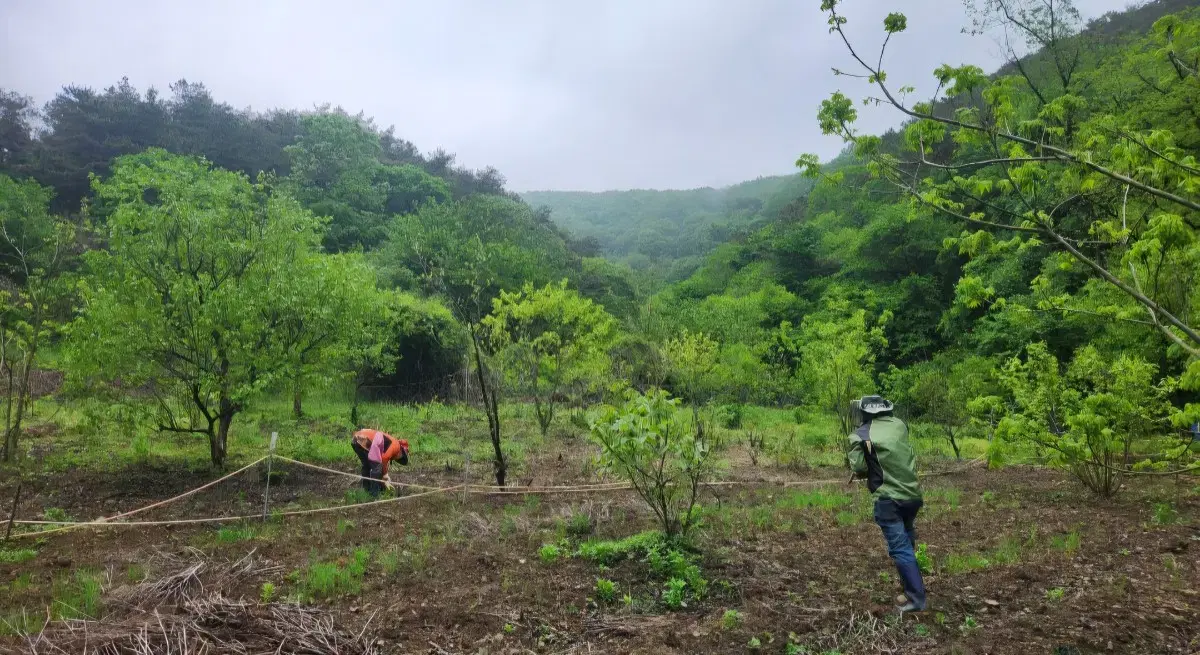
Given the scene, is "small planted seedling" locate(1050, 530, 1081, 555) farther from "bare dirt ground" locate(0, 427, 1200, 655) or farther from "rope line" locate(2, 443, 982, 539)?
"rope line" locate(2, 443, 982, 539)

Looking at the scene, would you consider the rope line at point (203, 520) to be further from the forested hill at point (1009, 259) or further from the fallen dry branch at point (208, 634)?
the forested hill at point (1009, 259)

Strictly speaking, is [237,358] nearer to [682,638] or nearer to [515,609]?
[515,609]

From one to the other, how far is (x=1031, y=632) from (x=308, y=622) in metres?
4.73

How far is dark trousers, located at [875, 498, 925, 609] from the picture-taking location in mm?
4566

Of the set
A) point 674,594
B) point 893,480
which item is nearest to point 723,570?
point 674,594

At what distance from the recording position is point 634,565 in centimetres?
573

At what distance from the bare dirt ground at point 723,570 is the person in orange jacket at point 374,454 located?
29.0 inches

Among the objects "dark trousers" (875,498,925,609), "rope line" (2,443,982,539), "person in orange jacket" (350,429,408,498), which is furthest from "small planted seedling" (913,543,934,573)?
"person in orange jacket" (350,429,408,498)

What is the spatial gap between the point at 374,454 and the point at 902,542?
768 centimetres

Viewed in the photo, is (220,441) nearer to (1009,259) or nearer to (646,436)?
(646,436)

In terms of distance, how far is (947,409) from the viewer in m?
15.7

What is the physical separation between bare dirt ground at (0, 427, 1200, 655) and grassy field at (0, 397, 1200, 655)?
0.02 metres

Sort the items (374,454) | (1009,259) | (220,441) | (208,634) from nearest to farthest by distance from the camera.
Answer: (208,634) → (374,454) → (220,441) → (1009,259)

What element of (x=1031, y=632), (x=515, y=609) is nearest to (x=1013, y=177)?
(x=1031, y=632)
